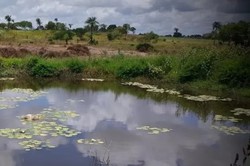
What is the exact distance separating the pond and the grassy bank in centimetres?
217

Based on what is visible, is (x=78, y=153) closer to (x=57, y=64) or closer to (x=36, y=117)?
(x=36, y=117)

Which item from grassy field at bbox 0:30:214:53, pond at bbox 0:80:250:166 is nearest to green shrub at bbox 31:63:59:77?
pond at bbox 0:80:250:166

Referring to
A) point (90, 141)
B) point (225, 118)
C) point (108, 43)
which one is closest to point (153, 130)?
point (90, 141)

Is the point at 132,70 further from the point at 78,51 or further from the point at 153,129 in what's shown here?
the point at 153,129

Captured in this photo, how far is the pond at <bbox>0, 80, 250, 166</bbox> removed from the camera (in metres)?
8.58

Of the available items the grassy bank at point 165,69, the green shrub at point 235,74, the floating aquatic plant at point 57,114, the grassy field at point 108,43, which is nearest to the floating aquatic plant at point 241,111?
the grassy bank at point 165,69

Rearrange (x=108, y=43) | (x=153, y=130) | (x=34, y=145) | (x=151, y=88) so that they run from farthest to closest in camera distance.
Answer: (x=108, y=43) < (x=151, y=88) < (x=153, y=130) < (x=34, y=145)

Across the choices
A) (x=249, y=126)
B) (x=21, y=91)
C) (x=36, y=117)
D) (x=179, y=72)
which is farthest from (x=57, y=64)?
(x=249, y=126)

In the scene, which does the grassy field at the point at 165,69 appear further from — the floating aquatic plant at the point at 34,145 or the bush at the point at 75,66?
the floating aquatic plant at the point at 34,145

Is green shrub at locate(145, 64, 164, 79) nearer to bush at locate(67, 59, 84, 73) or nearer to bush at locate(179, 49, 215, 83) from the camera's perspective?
bush at locate(179, 49, 215, 83)

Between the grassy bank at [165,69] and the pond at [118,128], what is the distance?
7.12 ft

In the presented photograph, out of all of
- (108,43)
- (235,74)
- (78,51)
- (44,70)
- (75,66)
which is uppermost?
(108,43)

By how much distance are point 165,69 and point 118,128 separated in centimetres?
1083

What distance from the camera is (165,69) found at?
2150 cm
